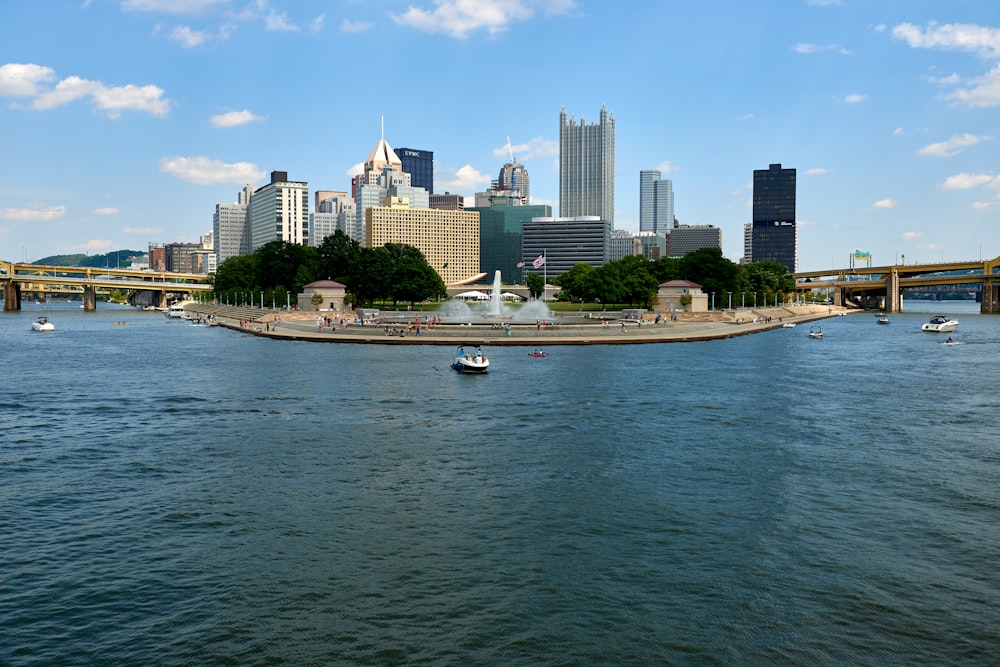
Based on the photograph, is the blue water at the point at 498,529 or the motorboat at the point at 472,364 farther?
the motorboat at the point at 472,364

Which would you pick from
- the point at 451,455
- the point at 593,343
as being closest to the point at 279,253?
the point at 593,343

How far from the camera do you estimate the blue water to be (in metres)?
18.0

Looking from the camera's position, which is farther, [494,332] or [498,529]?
[494,332]

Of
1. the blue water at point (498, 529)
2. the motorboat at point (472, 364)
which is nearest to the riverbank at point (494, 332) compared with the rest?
the motorboat at point (472, 364)

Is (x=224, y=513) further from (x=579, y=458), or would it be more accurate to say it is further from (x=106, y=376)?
(x=106, y=376)

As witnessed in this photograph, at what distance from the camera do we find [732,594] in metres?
20.2

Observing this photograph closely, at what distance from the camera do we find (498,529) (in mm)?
25094

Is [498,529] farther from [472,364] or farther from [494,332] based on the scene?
[494,332]

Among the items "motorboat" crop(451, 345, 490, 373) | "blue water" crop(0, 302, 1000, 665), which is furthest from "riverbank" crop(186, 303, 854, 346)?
"blue water" crop(0, 302, 1000, 665)

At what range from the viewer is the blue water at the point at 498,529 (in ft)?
59.1

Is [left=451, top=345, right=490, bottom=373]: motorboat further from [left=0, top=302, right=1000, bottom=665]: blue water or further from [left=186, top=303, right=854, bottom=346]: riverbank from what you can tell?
[left=186, top=303, right=854, bottom=346]: riverbank

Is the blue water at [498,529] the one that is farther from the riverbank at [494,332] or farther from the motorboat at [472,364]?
the riverbank at [494,332]

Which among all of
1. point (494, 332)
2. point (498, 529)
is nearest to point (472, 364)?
point (494, 332)

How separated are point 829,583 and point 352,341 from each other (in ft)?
270
